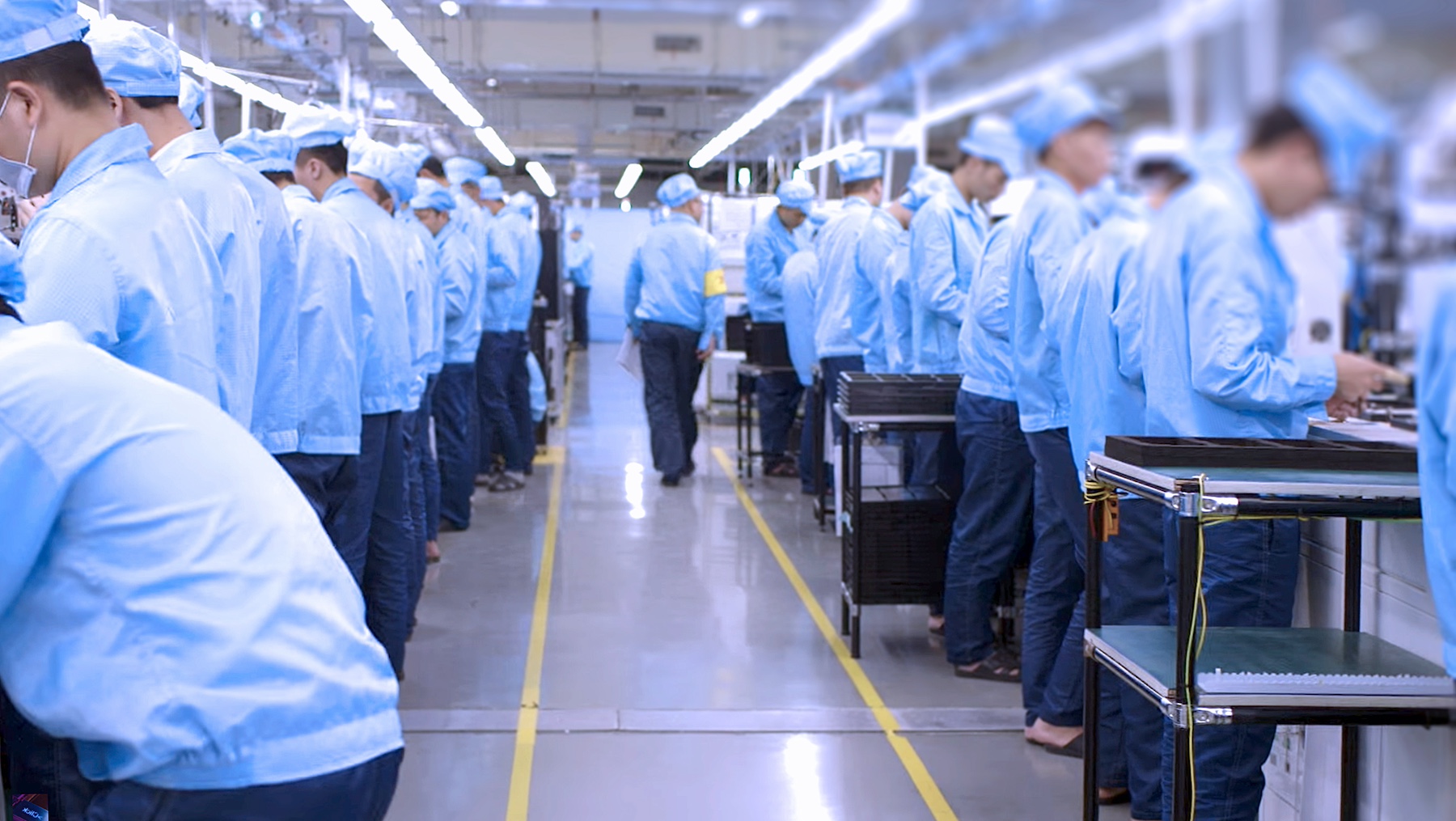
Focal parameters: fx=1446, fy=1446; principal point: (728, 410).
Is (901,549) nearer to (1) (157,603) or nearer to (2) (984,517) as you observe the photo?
(2) (984,517)

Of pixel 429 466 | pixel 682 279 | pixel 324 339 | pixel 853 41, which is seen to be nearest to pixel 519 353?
pixel 682 279

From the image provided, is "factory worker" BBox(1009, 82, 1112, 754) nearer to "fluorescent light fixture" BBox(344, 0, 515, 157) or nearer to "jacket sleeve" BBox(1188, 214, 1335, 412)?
"jacket sleeve" BBox(1188, 214, 1335, 412)

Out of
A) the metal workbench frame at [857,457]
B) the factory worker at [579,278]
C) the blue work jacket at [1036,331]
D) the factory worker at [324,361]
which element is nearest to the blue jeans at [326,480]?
the factory worker at [324,361]

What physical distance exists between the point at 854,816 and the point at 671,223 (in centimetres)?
562

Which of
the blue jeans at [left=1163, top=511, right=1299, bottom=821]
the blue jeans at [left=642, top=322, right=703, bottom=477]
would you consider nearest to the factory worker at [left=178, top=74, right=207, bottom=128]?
the blue jeans at [left=1163, top=511, right=1299, bottom=821]

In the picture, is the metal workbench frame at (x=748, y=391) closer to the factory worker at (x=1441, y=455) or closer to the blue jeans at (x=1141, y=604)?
the blue jeans at (x=1141, y=604)

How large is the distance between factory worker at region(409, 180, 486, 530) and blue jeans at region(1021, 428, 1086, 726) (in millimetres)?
3661

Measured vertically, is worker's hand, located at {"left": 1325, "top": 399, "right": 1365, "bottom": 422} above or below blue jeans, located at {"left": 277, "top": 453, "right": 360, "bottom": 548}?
above

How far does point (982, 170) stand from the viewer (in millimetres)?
1335

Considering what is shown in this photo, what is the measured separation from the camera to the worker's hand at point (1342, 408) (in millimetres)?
1521

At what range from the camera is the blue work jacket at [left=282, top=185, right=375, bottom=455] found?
3818 mm

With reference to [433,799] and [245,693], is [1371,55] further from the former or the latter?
[433,799]

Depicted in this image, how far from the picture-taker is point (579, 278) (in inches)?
780

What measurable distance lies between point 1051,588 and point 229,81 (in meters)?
4.43
